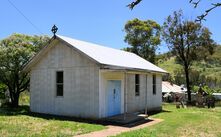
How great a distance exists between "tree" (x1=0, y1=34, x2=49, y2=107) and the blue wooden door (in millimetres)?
6662

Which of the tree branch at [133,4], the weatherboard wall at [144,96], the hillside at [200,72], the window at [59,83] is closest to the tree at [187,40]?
the hillside at [200,72]

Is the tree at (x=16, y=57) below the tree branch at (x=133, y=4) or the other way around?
the other way around

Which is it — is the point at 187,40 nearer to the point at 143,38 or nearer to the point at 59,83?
the point at 143,38

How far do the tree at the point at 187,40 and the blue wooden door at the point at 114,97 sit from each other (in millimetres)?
19127

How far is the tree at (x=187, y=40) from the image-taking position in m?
35.7

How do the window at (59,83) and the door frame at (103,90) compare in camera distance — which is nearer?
the door frame at (103,90)

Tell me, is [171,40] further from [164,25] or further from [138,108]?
[138,108]

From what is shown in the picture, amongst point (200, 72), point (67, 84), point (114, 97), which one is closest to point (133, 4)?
point (67, 84)

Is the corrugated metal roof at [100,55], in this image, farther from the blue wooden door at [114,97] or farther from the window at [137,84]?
the blue wooden door at [114,97]

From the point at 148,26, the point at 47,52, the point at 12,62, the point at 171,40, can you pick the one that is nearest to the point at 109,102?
the point at 47,52

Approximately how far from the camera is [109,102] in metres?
16.9

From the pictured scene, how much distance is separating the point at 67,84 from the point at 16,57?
6.11 metres

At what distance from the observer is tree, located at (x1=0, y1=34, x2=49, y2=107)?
21062 millimetres

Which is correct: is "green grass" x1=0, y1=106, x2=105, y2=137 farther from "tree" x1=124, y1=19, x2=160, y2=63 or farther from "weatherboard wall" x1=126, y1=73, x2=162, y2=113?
"tree" x1=124, y1=19, x2=160, y2=63
